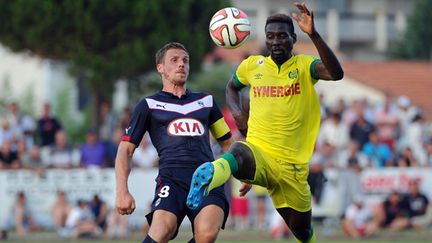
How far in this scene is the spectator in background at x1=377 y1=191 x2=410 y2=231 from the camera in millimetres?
21766

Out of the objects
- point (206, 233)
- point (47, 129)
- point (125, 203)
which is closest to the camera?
point (125, 203)

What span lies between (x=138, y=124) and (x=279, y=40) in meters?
1.56

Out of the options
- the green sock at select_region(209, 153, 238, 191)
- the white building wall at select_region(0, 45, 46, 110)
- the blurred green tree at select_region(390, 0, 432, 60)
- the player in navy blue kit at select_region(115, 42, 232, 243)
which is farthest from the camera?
the blurred green tree at select_region(390, 0, 432, 60)

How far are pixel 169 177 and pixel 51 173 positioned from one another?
38.3 feet

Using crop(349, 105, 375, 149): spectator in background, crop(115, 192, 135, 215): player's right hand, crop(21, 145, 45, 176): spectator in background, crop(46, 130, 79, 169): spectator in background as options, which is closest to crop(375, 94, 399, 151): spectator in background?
crop(349, 105, 375, 149): spectator in background

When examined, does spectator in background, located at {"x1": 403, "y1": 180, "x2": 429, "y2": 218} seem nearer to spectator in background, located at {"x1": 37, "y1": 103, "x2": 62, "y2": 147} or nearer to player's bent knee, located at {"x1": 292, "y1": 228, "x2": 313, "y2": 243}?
spectator in background, located at {"x1": 37, "y1": 103, "x2": 62, "y2": 147}

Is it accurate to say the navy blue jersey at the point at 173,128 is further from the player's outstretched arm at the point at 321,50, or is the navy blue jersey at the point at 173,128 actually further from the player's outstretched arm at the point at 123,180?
the player's outstretched arm at the point at 321,50

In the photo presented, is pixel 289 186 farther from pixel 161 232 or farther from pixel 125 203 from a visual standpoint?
pixel 125 203

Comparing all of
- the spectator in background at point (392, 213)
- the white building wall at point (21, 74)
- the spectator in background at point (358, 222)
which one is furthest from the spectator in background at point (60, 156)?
the white building wall at point (21, 74)

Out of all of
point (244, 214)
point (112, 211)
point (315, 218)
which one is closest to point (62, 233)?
point (112, 211)

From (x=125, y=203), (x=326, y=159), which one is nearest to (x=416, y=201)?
(x=326, y=159)

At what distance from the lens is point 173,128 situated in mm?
10461

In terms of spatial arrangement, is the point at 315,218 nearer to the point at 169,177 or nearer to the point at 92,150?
the point at 92,150

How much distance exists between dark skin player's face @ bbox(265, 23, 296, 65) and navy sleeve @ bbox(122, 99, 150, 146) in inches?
53.0
